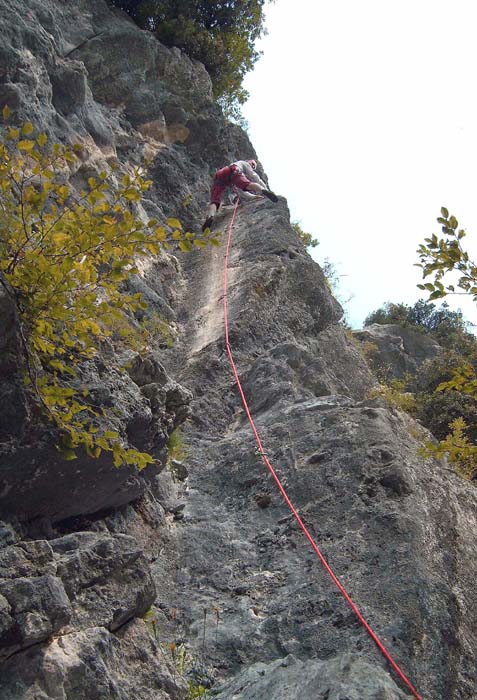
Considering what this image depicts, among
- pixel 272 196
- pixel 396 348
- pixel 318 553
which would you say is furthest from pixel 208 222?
pixel 318 553

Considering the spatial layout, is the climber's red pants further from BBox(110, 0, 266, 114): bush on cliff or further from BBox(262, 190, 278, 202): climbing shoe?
BBox(110, 0, 266, 114): bush on cliff

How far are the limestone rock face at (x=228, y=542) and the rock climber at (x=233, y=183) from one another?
477 centimetres

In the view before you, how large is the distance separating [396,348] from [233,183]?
17.4 ft

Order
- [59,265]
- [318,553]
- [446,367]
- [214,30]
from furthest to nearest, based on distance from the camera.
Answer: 1. [214,30]
2. [446,367]
3. [318,553]
4. [59,265]

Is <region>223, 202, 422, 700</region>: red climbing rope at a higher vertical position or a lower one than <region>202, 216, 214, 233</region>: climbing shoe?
lower

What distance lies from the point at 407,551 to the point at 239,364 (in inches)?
172

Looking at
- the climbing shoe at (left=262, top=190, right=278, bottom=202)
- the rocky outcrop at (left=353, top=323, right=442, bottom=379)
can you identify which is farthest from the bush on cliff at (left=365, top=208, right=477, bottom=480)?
the climbing shoe at (left=262, top=190, right=278, bottom=202)

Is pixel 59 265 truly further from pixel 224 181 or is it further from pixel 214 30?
pixel 214 30

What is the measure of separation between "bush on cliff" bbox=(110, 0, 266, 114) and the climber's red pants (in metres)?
5.13

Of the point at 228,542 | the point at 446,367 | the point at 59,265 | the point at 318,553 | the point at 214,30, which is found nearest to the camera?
the point at 59,265

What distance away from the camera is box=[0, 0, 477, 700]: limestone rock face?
394cm

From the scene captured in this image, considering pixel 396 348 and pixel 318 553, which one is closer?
pixel 318 553

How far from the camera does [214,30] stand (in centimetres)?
1878

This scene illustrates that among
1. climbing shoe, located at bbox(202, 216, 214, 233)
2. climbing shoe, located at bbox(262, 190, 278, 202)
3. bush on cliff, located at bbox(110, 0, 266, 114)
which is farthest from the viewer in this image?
bush on cliff, located at bbox(110, 0, 266, 114)
